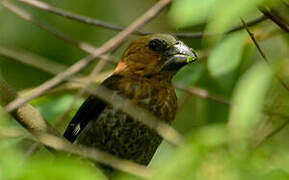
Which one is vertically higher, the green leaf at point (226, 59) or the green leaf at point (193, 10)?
the green leaf at point (193, 10)

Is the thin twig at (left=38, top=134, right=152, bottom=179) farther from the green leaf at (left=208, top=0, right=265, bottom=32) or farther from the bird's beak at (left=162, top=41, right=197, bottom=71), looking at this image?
the bird's beak at (left=162, top=41, right=197, bottom=71)

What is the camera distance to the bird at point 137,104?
13.4 feet

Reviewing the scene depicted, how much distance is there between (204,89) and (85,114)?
80 cm

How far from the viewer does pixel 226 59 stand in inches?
150

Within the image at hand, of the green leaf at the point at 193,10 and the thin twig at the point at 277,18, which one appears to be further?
the thin twig at the point at 277,18

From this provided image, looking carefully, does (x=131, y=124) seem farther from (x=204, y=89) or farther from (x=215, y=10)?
(x=215, y=10)

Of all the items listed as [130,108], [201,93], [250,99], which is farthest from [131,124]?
[250,99]

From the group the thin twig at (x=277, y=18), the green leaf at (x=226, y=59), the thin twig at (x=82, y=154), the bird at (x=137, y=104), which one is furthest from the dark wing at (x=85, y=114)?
the thin twig at (x=277, y=18)

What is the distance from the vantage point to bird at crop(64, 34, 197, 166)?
409cm

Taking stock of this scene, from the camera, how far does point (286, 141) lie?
195 inches

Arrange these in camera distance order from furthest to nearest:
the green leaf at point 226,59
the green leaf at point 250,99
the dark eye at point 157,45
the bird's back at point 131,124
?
the dark eye at point 157,45
the bird's back at point 131,124
the green leaf at point 226,59
the green leaf at point 250,99

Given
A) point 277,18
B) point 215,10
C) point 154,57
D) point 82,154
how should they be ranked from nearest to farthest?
point 215,10 → point 82,154 → point 277,18 → point 154,57

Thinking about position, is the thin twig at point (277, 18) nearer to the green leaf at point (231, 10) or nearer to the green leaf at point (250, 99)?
the green leaf at point (250, 99)

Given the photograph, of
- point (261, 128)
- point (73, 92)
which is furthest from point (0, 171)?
point (73, 92)
